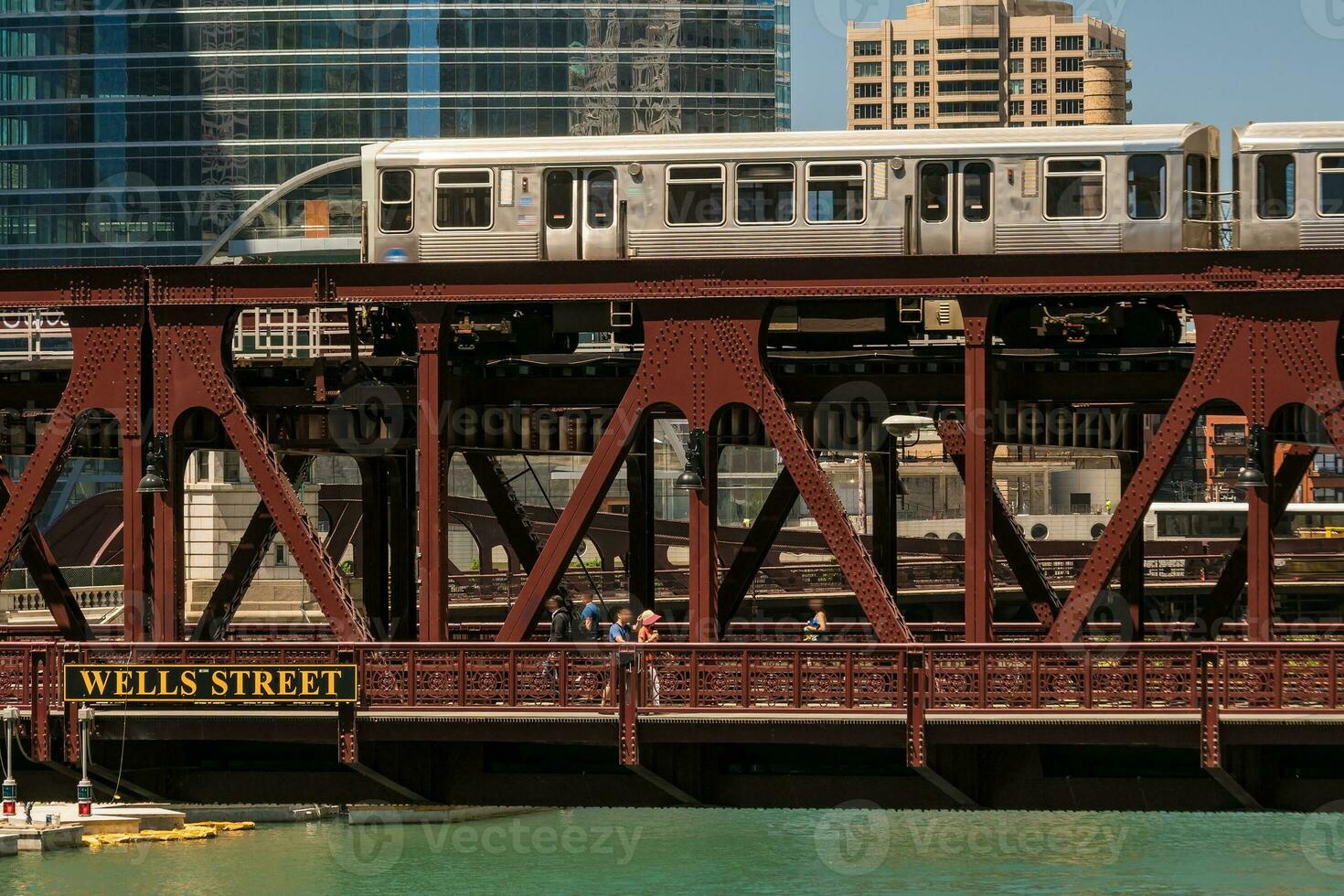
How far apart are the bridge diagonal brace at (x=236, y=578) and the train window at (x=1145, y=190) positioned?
1285 cm

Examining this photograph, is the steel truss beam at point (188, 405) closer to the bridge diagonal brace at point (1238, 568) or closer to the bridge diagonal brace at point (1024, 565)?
the bridge diagonal brace at point (1024, 565)

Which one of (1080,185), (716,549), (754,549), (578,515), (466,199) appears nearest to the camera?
(716,549)

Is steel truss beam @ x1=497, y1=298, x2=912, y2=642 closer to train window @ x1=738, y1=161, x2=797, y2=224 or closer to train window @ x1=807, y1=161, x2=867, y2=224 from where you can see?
train window @ x1=738, y1=161, x2=797, y2=224

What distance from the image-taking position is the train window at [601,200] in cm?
3152

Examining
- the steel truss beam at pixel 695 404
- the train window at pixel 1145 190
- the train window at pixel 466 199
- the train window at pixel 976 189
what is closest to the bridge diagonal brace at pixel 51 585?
the steel truss beam at pixel 695 404

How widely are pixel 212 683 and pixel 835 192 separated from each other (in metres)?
10.4

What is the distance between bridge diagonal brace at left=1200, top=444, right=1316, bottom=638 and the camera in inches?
1320

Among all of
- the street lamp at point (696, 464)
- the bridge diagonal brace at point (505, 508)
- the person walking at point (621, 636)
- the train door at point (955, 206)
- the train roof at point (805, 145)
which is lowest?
the person walking at point (621, 636)

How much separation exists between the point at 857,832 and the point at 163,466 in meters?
49.9

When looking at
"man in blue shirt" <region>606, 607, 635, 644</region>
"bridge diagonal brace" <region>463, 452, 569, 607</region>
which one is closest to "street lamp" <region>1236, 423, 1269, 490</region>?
"man in blue shirt" <region>606, 607, 635, 644</region>

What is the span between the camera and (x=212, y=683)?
29484mm

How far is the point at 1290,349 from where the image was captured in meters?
29.1

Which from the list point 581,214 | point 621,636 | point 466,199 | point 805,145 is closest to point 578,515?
point 621,636

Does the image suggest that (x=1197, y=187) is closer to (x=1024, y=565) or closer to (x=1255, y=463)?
(x=1255, y=463)
